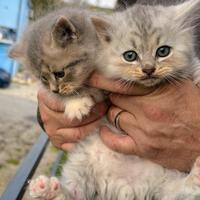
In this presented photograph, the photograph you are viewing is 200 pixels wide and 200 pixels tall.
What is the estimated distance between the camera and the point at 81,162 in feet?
7.82

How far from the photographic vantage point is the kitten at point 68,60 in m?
2.28

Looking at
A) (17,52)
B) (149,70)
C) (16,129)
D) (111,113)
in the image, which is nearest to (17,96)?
(16,129)

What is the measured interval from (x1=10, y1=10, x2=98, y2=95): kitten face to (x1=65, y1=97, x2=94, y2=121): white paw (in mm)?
52

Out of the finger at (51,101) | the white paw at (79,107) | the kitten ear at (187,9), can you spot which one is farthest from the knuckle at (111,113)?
the kitten ear at (187,9)

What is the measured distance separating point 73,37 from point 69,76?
0.66 feet

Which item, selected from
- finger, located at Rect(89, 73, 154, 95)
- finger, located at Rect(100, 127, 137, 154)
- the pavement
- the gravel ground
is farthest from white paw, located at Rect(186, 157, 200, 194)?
the pavement

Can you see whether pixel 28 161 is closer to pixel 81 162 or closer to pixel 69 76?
pixel 81 162

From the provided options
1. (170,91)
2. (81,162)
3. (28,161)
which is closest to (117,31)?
(170,91)

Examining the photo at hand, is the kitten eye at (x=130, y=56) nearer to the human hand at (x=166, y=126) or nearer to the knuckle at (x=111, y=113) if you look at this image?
the human hand at (x=166, y=126)

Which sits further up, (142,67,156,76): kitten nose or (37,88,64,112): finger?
(142,67,156,76): kitten nose

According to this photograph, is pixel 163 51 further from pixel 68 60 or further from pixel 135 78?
pixel 68 60

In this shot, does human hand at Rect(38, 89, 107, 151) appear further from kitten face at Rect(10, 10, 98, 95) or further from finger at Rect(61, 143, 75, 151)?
kitten face at Rect(10, 10, 98, 95)

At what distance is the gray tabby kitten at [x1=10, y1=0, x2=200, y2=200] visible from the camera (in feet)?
7.15

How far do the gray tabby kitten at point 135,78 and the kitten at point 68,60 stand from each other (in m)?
0.08
